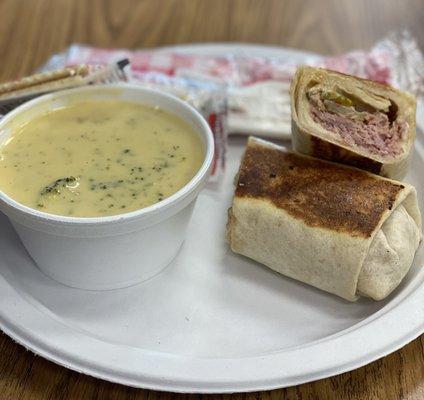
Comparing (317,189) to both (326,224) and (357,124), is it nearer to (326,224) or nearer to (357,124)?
(326,224)

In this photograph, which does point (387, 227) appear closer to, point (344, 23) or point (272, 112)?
point (272, 112)

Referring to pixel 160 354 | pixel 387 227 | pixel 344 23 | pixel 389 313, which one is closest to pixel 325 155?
pixel 387 227

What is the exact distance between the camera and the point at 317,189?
1.73 metres

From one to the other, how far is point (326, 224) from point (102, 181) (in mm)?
613

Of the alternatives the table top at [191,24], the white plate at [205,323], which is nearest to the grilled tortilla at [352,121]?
the white plate at [205,323]

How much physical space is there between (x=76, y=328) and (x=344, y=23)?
7.76ft

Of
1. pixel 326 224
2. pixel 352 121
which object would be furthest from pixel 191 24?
pixel 326 224

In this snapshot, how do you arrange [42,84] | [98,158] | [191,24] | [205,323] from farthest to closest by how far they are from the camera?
[191,24]
[42,84]
[98,158]
[205,323]

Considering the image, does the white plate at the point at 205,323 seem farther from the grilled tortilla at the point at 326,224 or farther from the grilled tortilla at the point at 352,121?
the grilled tortilla at the point at 352,121

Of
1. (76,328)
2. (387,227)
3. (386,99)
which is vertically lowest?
(76,328)

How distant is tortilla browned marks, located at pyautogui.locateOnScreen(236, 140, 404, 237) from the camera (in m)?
1.64

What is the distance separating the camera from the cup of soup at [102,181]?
1572 millimetres

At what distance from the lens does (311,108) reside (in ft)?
6.13

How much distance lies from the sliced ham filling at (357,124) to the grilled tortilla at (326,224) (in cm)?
10
